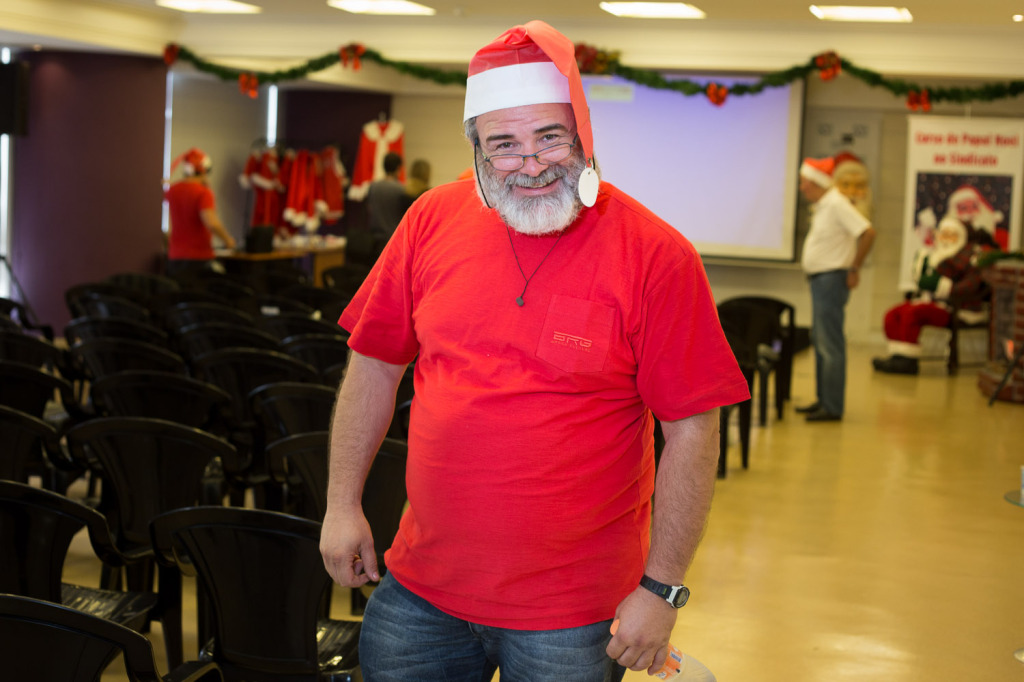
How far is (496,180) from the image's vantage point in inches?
70.0

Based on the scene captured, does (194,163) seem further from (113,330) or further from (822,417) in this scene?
(822,417)

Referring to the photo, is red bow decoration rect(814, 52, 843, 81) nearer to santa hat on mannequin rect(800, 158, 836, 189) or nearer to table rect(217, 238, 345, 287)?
santa hat on mannequin rect(800, 158, 836, 189)

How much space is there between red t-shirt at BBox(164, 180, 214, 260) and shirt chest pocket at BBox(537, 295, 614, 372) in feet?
27.2

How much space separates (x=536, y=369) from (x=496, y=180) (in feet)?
1.06

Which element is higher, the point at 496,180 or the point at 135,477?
the point at 496,180

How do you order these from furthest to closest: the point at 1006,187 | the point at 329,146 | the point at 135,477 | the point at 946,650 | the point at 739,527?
the point at 329,146
the point at 1006,187
the point at 739,527
the point at 946,650
the point at 135,477

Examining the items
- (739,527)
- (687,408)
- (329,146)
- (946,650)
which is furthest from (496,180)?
(329,146)

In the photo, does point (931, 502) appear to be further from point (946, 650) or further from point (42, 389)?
point (42, 389)

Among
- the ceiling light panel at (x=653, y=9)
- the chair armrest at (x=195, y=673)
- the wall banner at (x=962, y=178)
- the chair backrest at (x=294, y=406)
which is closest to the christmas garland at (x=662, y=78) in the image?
the wall banner at (x=962, y=178)

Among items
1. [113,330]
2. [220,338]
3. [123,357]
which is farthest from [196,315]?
[123,357]

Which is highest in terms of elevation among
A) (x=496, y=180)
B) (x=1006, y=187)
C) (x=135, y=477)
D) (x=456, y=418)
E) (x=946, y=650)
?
(x=1006, y=187)

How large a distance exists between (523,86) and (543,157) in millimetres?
125

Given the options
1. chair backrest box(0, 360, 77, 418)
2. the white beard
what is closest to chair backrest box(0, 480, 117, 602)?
the white beard

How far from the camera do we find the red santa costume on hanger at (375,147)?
43.7 feet
